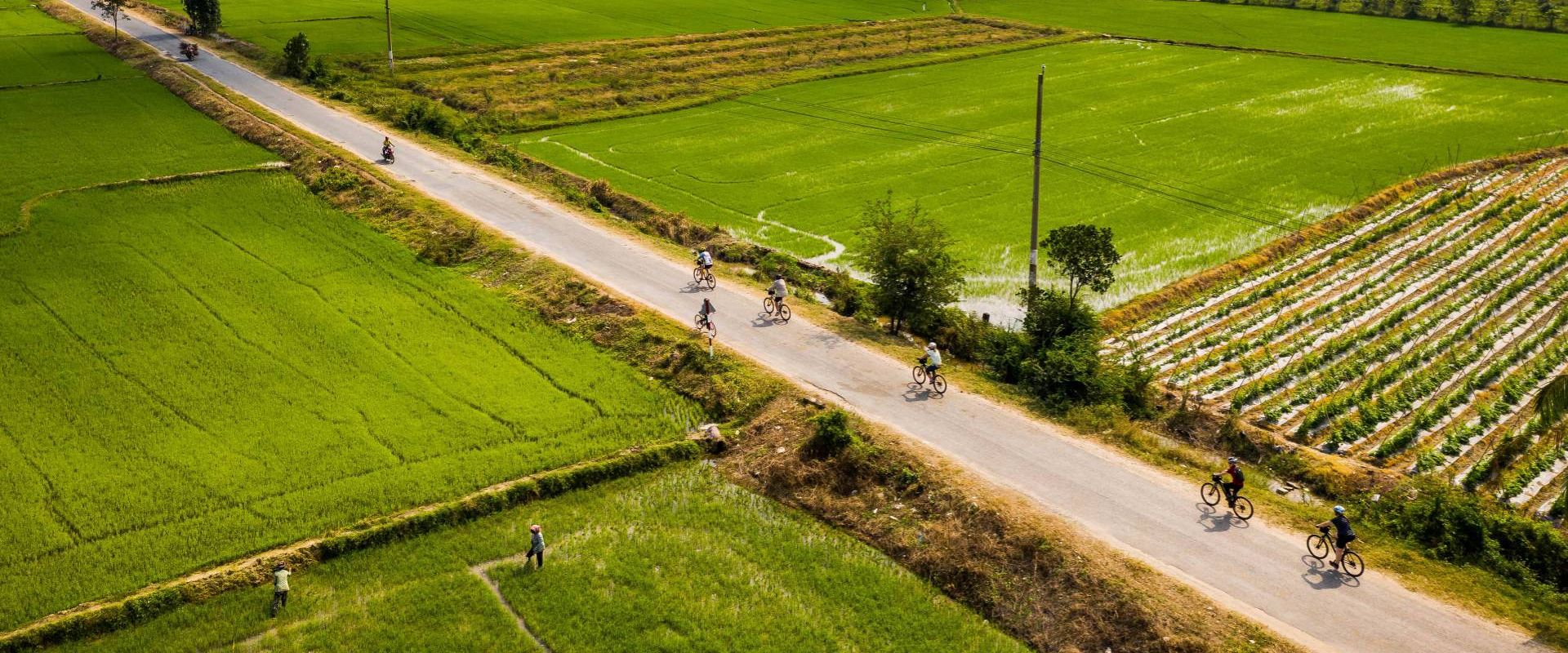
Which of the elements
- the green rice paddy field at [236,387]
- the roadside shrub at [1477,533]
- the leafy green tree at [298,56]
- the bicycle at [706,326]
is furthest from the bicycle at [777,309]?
the leafy green tree at [298,56]

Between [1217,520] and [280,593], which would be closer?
[280,593]

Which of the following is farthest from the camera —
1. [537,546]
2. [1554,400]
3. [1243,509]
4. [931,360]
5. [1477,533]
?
[931,360]

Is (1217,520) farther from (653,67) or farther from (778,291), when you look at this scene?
(653,67)

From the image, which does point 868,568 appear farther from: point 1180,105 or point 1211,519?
point 1180,105

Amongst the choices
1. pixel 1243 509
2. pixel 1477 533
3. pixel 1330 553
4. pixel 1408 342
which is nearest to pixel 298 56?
pixel 1408 342

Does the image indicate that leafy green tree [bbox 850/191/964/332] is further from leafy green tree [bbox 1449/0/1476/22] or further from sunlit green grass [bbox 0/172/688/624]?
leafy green tree [bbox 1449/0/1476/22]

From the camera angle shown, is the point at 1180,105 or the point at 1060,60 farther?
the point at 1060,60

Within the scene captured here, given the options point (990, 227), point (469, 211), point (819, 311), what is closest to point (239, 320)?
point (469, 211)
